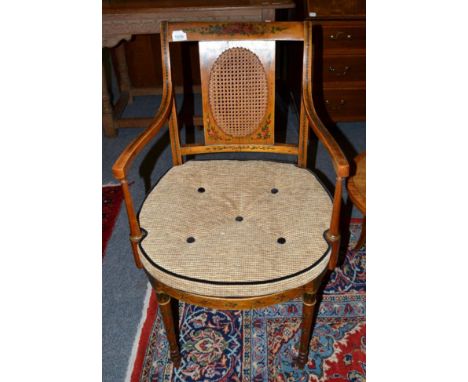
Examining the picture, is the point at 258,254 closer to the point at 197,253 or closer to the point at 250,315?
the point at 197,253

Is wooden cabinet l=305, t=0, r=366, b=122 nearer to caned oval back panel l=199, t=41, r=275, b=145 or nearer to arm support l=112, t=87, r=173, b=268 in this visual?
caned oval back panel l=199, t=41, r=275, b=145

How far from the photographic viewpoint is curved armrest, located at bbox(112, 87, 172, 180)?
1.33 m

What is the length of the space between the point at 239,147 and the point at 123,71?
2522mm

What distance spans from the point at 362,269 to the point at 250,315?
2.25 feet

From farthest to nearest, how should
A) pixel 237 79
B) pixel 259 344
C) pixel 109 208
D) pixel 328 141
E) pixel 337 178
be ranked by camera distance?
pixel 109 208 → pixel 259 344 → pixel 237 79 → pixel 328 141 → pixel 337 178

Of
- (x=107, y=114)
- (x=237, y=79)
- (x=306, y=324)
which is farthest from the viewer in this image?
(x=107, y=114)

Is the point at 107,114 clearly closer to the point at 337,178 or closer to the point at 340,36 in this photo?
the point at 340,36

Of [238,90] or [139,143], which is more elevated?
[238,90]

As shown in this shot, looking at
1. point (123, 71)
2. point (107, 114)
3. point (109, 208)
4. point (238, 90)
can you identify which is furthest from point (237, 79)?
point (123, 71)

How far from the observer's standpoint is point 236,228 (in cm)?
150

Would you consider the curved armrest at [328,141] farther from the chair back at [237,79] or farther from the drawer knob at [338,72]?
the drawer knob at [338,72]

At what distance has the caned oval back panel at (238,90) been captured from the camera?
1695mm

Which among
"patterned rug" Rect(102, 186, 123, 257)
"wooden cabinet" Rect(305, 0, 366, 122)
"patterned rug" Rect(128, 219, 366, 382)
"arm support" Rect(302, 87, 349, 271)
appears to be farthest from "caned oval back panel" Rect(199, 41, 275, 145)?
"wooden cabinet" Rect(305, 0, 366, 122)

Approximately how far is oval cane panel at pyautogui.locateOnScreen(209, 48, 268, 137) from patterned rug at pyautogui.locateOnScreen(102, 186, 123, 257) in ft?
3.66
